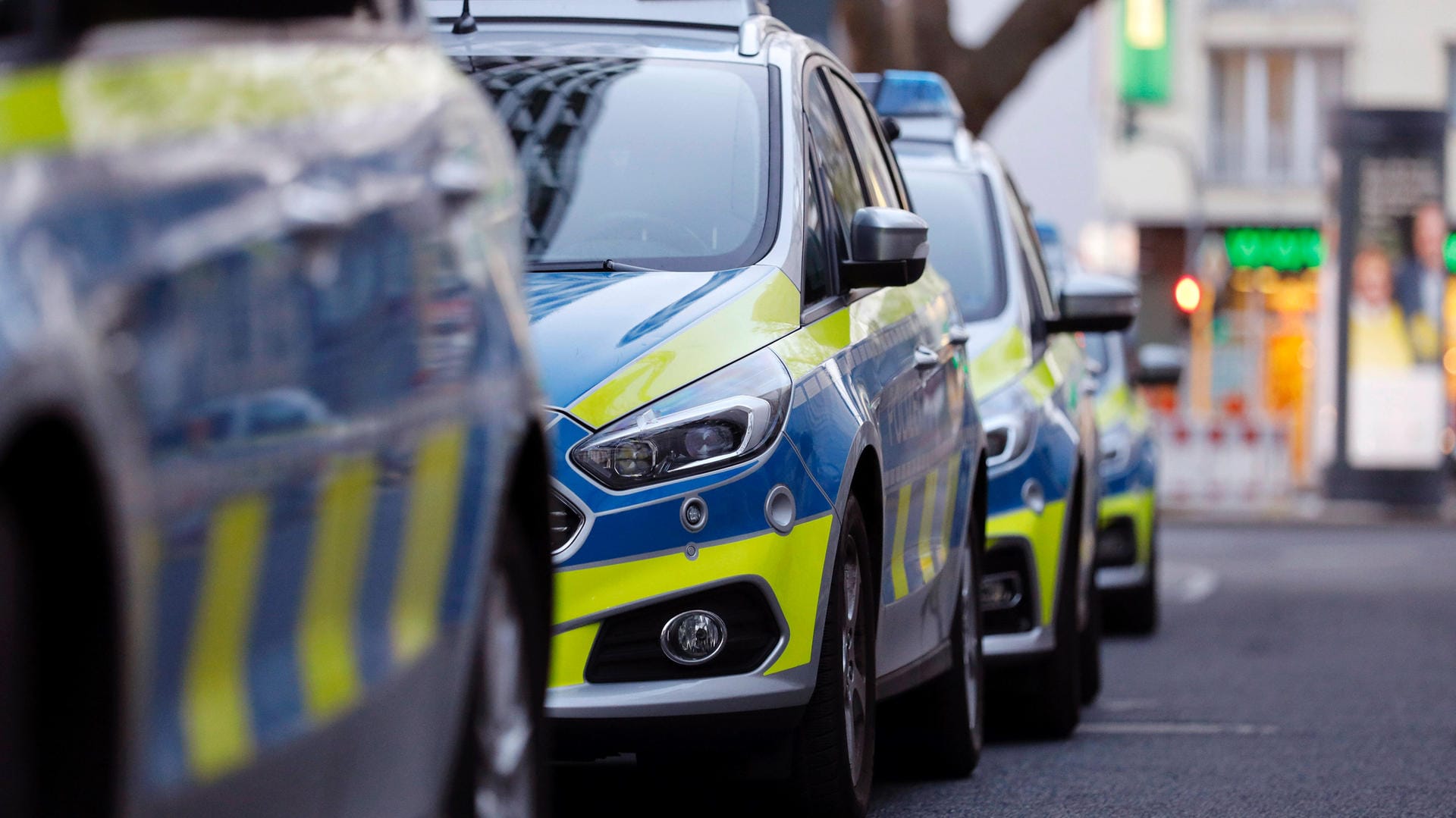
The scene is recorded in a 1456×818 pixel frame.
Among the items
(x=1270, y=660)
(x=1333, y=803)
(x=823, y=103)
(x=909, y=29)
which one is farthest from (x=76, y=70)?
(x=909, y=29)

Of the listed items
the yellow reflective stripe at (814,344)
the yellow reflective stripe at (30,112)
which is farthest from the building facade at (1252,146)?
the yellow reflective stripe at (30,112)

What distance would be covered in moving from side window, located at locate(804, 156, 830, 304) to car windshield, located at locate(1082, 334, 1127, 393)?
7.73 meters

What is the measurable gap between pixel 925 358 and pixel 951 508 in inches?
→ 19.3

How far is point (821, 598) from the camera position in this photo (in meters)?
5.70

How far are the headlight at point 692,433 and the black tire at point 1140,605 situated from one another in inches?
345

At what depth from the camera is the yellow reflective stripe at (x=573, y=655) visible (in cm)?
550

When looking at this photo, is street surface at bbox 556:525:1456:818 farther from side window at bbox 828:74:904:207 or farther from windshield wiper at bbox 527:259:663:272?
side window at bbox 828:74:904:207

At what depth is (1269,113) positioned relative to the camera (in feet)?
169

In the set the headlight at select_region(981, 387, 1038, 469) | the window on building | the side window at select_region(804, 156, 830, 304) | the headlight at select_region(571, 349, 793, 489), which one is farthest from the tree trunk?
the window on building

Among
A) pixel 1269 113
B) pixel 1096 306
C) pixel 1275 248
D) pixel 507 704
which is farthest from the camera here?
A: pixel 1269 113

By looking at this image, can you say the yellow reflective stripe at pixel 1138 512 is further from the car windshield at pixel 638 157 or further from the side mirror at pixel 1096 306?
the car windshield at pixel 638 157

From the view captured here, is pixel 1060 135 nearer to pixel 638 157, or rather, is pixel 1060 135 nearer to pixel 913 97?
pixel 913 97

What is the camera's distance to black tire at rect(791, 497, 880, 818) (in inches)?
228

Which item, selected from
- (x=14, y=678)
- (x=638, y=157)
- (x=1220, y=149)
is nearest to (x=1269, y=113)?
(x=1220, y=149)
